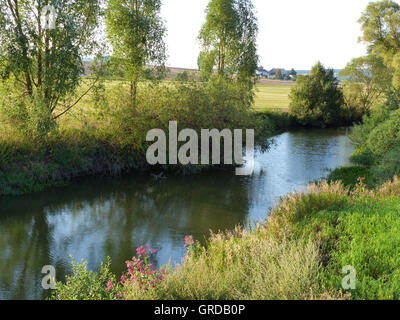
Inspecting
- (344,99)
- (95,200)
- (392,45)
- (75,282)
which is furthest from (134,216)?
(344,99)

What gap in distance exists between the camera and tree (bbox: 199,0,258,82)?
29250mm

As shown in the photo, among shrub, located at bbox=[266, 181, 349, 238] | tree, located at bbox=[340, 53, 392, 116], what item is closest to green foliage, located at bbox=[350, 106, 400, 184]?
shrub, located at bbox=[266, 181, 349, 238]

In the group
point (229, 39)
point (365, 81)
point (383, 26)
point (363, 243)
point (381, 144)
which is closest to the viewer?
point (363, 243)

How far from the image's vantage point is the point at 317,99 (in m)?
41.9

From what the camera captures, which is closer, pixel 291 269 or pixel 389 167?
pixel 291 269

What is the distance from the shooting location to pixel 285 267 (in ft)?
18.1

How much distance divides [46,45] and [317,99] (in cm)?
3246

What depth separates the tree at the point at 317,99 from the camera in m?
40.9

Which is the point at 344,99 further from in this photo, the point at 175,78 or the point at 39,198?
the point at 39,198
